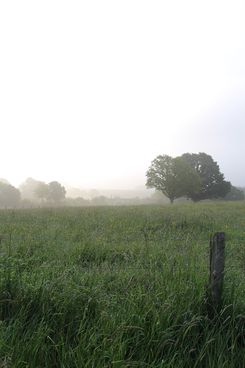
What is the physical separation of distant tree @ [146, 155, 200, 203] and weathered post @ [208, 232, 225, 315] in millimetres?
48622

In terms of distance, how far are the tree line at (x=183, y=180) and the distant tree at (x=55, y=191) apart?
34.7 meters

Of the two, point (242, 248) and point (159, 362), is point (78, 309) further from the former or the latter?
point (242, 248)

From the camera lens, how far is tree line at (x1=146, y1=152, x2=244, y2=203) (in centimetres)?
5275

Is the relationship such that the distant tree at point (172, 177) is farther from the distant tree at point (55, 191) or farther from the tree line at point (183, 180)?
the distant tree at point (55, 191)

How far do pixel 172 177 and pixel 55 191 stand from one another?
131 feet

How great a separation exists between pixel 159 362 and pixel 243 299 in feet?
5.64

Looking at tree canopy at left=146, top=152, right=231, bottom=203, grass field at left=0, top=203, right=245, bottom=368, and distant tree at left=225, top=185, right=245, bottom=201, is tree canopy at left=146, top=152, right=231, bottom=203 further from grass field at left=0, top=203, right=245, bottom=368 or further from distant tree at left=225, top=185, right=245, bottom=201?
grass field at left=0, top=203, right=245, bottom=368

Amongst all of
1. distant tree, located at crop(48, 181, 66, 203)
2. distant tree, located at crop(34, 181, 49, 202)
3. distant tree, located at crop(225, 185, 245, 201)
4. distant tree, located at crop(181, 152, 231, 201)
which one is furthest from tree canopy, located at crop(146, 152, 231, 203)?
distant tree, located at crop(34, 181, 49, 202)

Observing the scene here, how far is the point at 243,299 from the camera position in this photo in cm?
450

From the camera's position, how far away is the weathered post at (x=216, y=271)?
421 cm

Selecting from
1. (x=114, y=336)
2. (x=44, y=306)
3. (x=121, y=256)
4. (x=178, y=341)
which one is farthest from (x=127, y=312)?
(x=121, y=256)

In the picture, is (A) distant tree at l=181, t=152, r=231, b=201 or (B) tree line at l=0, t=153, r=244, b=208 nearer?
(B) tree line at l=0, t=153, r=244, b=208

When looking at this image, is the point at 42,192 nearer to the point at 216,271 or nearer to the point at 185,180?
the point at 185,180

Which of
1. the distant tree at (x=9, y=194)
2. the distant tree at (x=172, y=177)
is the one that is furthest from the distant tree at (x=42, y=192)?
the distant tree at (x=172, y=177)
